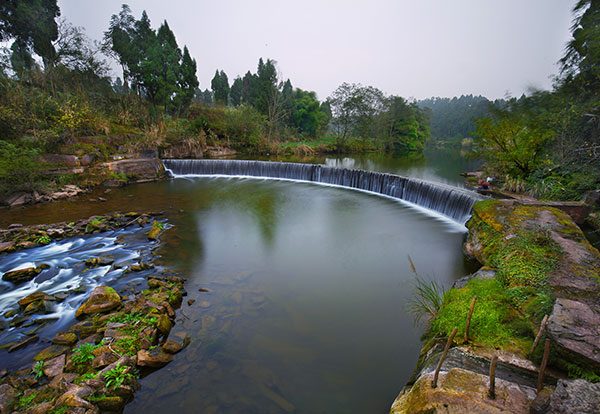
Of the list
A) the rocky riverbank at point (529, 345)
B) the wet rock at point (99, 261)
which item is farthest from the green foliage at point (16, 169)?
the rocky riverbank at point (529, 345)

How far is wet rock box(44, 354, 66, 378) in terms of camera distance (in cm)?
294

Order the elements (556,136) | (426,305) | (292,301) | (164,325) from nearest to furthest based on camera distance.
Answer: (164,325), (426,305), (292,301), (556,136)

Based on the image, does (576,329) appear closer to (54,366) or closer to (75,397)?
(75,397)

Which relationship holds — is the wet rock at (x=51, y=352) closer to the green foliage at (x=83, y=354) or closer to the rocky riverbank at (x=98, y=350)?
the rocky riverbank at (x=98, y=350)

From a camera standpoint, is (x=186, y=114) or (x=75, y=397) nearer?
(x=75, y=397)

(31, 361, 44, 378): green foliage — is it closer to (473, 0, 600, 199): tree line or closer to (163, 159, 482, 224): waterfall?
(163, 159, 482, 224): waterfall

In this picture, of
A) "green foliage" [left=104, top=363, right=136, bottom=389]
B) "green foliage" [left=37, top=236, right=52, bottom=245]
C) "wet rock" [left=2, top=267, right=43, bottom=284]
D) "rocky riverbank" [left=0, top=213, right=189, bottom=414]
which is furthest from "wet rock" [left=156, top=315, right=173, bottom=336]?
"green foliage" [left=37, top=236, right=52, bottom=245]

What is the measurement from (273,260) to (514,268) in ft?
14.2

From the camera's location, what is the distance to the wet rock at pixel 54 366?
2.94m

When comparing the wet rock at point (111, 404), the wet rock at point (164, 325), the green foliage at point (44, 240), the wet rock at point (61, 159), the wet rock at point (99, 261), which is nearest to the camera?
the wet rock at point (111, 404)

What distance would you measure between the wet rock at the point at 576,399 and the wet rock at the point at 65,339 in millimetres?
4725

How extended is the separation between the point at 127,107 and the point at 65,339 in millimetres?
20382

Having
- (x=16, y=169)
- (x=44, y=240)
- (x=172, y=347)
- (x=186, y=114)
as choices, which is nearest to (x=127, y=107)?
(x=186, y=114)

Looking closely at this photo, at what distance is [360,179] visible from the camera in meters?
13.5
